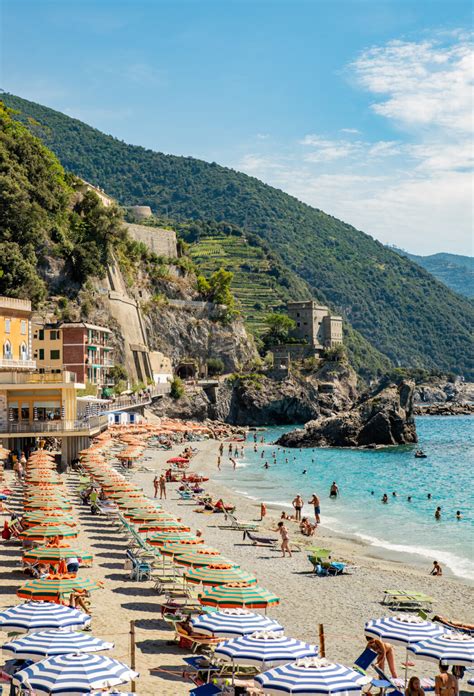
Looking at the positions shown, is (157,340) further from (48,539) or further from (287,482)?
(48,539)

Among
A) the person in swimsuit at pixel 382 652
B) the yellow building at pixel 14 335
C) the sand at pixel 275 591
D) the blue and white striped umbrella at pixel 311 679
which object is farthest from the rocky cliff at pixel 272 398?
the blue and white striped umbrella at pixel 311 679

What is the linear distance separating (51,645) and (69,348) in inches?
2311

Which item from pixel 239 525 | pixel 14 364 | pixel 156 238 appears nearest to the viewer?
pixel 239 525

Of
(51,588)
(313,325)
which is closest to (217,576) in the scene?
(51,588)

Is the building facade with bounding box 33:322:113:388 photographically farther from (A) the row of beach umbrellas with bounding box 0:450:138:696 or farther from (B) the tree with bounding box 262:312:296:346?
(B) the tree with bounding box 262:312:296:346

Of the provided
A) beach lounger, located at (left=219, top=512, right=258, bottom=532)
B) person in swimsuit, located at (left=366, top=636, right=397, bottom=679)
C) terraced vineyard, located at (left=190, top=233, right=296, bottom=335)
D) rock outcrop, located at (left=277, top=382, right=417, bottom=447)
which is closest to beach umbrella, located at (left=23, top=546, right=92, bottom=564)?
person in swimsuit, located at (left=366, top=636, right=397, bottom=679)

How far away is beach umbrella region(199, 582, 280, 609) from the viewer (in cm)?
1373

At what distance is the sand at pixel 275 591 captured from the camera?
14.2 meters

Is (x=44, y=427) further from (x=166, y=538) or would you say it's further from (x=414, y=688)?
(x=414, y=688)

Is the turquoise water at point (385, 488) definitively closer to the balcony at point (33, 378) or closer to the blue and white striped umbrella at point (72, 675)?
the balcony at point (33, 378)

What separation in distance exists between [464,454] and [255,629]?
6383cm

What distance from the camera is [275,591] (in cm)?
1992

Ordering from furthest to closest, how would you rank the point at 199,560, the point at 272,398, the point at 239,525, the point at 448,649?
the point at 272,398 < the point at 239,525 < the point at 199,560 < the point at 448,649

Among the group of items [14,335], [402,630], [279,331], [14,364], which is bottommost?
[402,630]
